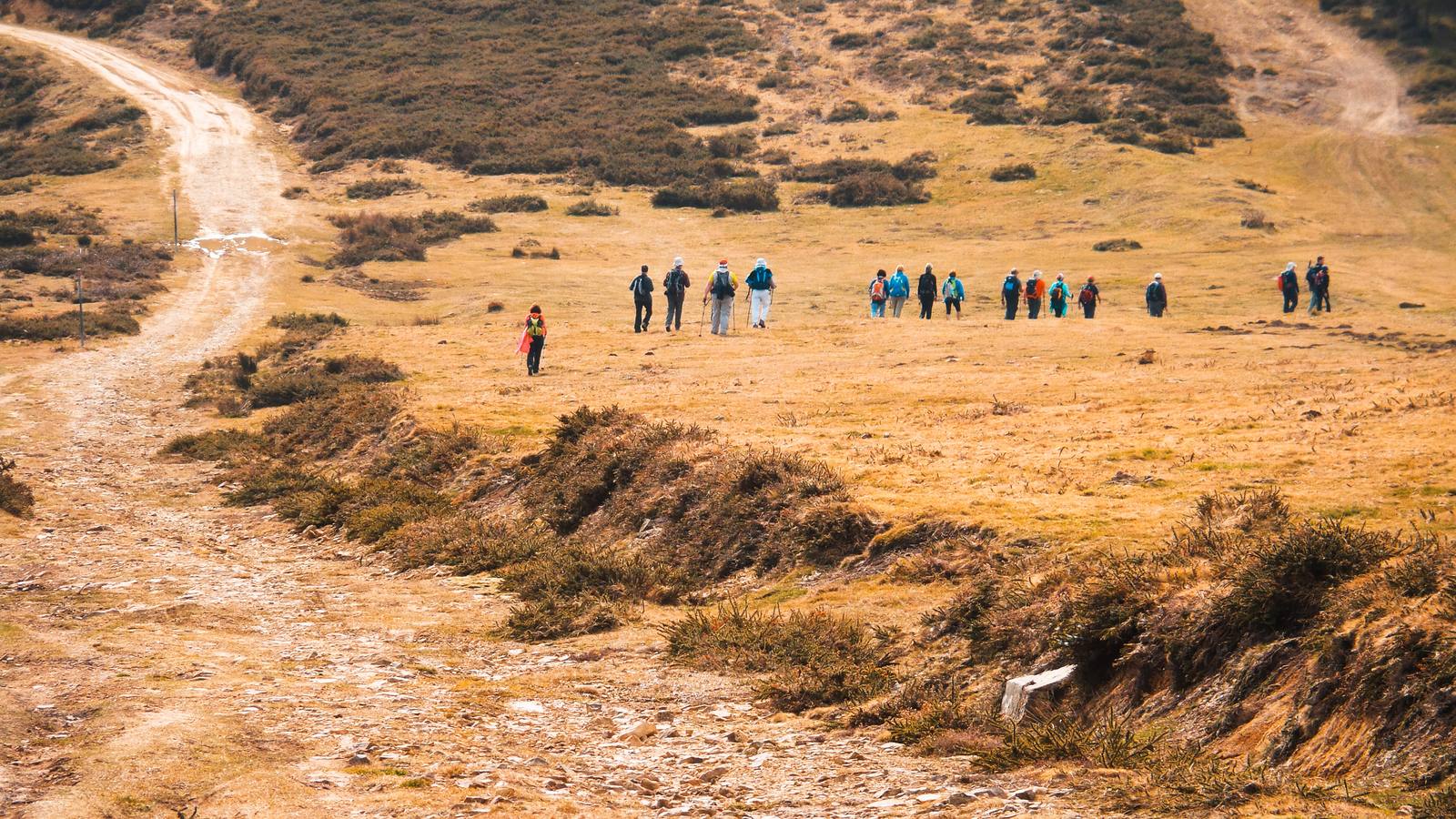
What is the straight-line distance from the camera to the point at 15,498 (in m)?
17.4

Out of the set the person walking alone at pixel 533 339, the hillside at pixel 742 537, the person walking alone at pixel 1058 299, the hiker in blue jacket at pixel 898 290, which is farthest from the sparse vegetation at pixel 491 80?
the person walking alone at pixel 533 339

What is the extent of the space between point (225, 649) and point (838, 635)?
530cm

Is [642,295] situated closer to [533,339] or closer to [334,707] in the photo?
[533,339]

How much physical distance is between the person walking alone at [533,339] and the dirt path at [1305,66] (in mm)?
57690

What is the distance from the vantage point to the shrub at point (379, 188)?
6362 cm

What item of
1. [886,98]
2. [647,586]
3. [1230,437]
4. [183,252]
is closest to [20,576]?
[647,586]

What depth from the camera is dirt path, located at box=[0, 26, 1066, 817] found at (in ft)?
25.7

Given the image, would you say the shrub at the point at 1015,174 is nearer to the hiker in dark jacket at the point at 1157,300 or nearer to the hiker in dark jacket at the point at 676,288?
the hiker in dark jacket at the point at 1157,300

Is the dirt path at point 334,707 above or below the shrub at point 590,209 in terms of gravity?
below

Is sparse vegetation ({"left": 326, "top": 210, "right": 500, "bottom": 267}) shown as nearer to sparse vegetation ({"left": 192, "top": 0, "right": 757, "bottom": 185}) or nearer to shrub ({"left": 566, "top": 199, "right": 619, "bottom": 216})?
shrub ({"left": 566, "top": 199, "right": 619, "bottom": 216})

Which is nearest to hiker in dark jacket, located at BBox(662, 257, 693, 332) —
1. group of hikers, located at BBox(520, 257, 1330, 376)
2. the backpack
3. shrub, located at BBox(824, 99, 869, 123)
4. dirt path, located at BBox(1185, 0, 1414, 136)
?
group of hikers, located at BBox(520, 257, 1330, 376)

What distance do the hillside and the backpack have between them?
1.37 metres

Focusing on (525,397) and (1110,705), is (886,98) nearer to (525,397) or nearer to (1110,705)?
(525,397)

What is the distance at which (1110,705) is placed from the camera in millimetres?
8727
